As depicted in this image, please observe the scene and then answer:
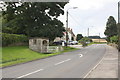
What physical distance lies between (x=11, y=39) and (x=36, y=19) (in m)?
9.36

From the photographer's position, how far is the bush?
35025 mm

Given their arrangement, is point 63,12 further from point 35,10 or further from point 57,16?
point 35,10

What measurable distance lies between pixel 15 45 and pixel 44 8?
11069 millimetres

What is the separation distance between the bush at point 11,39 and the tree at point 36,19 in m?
1.73

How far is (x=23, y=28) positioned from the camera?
44.8 metres

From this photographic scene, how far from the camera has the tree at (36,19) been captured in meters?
40.9

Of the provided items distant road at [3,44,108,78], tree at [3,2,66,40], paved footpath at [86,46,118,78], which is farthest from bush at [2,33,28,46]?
paved footpath at [86,46,118,78]

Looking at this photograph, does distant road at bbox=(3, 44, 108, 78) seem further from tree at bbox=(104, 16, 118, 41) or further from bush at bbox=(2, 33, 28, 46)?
tree at bbox=(104, 16, 118, 41)

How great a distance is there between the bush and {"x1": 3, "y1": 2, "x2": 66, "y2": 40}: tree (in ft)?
5.68

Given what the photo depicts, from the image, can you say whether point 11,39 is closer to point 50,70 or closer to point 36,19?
point 36,19

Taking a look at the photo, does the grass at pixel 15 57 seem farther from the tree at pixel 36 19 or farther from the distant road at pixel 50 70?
the tree at pixel 36 19

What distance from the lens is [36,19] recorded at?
43906 millimetres

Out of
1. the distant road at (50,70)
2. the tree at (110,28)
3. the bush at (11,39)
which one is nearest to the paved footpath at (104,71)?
the distant road at (50,70)

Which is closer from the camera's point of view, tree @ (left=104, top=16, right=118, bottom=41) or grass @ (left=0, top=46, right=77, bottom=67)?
grass @ (left=0, top=46, right=77, bottom=67)
